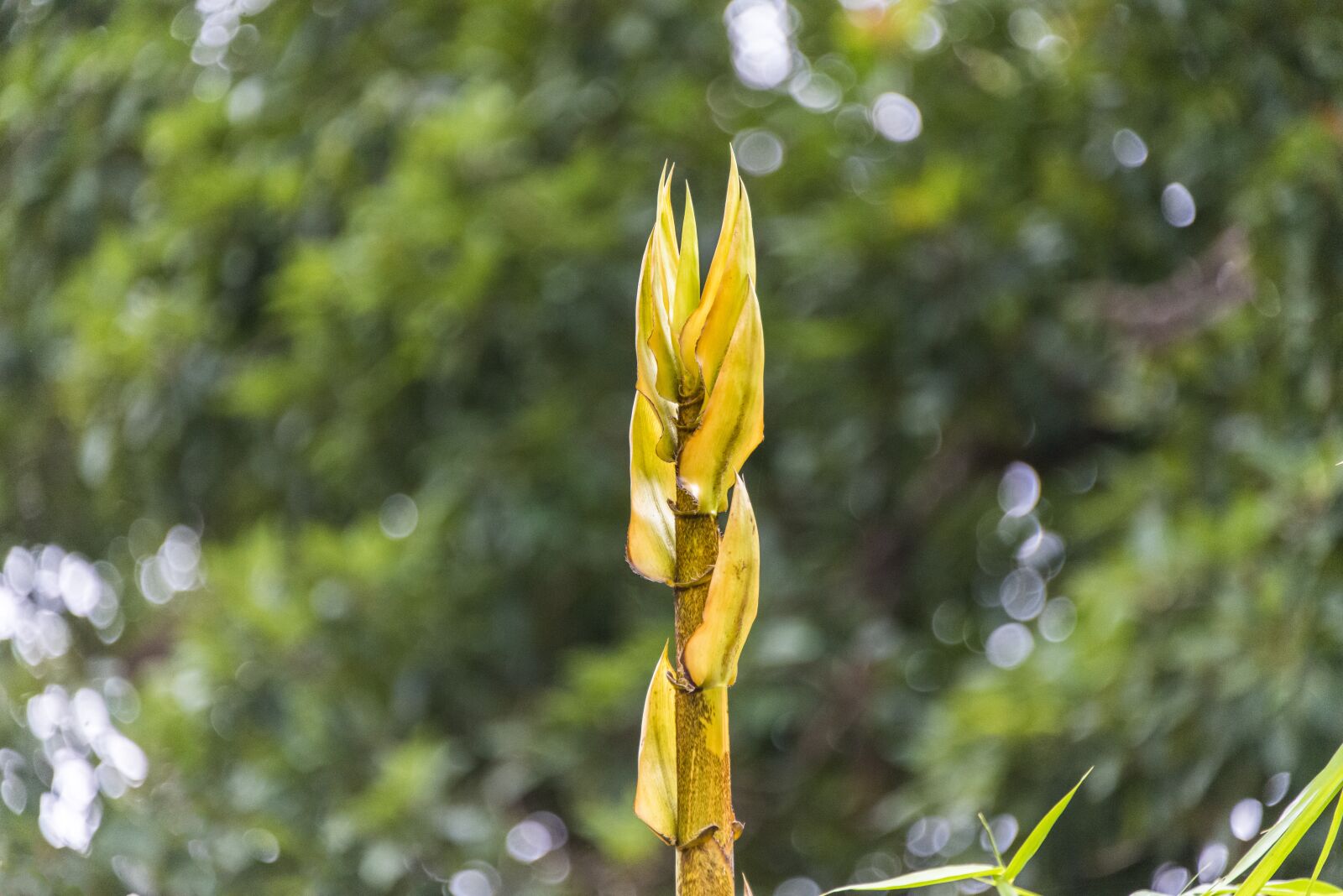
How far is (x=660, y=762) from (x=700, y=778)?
0.04 feet

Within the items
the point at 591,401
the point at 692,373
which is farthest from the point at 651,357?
the point at 591,401

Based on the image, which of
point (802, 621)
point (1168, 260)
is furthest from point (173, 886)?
point (1168, 260)

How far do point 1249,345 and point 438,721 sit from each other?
3.41 feet

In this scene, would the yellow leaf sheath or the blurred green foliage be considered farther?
the blurred green foliage

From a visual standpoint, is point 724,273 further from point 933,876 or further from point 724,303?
point 933,876

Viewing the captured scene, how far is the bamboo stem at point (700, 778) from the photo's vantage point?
244 millimetres

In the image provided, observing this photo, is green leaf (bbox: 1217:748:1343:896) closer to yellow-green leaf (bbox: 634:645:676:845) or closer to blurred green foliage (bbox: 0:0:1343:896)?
yellow-green leaf (bbox: 634:645:676:845)

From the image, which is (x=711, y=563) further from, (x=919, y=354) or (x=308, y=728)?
(x=919, y=354)

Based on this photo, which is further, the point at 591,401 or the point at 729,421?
the point at 591,401

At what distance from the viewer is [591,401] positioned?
1.69m

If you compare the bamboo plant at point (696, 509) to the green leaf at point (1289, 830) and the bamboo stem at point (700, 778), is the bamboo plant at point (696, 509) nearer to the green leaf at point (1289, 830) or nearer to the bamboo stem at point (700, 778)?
the bamboo stem at point (700, 778)

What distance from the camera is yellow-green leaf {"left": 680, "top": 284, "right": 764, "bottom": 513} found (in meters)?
0.25

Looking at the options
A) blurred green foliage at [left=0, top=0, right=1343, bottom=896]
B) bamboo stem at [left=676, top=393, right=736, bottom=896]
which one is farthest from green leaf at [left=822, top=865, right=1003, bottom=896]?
blurred green foliage at [left=0, top=0, right=1343, bottom=896]

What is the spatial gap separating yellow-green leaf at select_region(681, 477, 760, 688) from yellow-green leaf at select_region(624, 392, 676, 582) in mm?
16
